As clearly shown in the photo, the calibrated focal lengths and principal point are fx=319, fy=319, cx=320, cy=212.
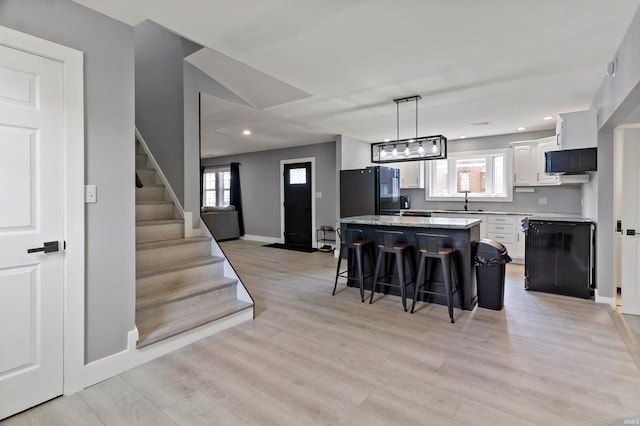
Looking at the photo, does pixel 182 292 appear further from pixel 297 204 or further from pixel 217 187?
pixel 217 187

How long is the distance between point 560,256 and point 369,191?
3.01 meters

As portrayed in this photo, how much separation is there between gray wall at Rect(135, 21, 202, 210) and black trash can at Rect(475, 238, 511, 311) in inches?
137

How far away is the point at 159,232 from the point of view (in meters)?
3.46

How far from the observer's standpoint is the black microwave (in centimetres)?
370

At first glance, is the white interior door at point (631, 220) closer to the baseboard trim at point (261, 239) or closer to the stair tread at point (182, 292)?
the stair tread at point (182, 292)

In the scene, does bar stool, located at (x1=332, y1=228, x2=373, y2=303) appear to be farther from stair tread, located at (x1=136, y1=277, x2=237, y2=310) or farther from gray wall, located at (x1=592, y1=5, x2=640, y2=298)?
gray wall, located at (x1=592, y1=5, x2=640, y2=298)

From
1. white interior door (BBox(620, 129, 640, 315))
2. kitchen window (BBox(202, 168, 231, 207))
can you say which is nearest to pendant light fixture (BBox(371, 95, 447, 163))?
white interior door (BBox(620, 129, 640, 315))

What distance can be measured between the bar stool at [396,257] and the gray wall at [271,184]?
329cm

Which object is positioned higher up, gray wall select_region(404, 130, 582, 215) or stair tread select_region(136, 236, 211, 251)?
gray wall select_region(404, 130, 582, 215)

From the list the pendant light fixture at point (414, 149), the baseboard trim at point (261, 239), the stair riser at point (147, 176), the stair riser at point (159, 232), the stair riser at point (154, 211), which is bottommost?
the baseboard trim at point (261, 239)

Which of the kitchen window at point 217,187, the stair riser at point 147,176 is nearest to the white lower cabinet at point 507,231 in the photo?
the stair riser at point 147,176

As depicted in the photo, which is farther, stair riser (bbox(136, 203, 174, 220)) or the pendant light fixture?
the pendant light fixture

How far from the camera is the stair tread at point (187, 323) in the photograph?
8.04 feet

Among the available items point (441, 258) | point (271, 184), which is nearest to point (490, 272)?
point (441, 258)
